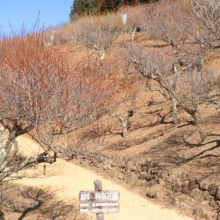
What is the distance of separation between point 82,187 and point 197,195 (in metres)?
4.25

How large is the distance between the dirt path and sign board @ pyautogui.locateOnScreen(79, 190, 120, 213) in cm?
403

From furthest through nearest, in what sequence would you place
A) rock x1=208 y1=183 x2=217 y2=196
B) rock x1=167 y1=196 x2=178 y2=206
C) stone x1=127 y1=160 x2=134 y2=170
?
stone x1=127 y1=160 x2=134 y2=170
rock x1=167 y1=196 x2=178 y2=206
rock x1=208 y1=183 x2=217 y2=196

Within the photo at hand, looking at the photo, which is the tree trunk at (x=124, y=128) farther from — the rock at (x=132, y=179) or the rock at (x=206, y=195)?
the rock at (x=206, y=195)

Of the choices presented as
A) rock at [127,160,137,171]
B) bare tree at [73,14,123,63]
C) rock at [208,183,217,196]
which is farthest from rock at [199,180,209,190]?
bare tree at [73,14,123,63]

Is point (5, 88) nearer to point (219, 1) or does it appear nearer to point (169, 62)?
point (219, 1)

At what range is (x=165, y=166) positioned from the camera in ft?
35.8

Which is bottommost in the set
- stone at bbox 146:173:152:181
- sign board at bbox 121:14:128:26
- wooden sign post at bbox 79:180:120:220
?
stone at bbox 146:173:152:181

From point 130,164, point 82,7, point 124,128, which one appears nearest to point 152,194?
point 130,164

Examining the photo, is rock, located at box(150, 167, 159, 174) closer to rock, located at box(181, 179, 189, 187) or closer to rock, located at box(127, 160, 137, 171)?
rock, located at box(127, 160, 137, 171)

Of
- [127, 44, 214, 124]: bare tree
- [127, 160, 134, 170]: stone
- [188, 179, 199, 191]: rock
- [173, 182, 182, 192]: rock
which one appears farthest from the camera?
[127, 44, 214, 124]: bare tree

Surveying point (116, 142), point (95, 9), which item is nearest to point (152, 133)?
point (116, 142)

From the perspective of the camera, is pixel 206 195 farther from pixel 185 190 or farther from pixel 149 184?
pixel 149 184

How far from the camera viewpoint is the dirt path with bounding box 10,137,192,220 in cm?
926

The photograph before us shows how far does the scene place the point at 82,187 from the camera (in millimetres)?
12094
